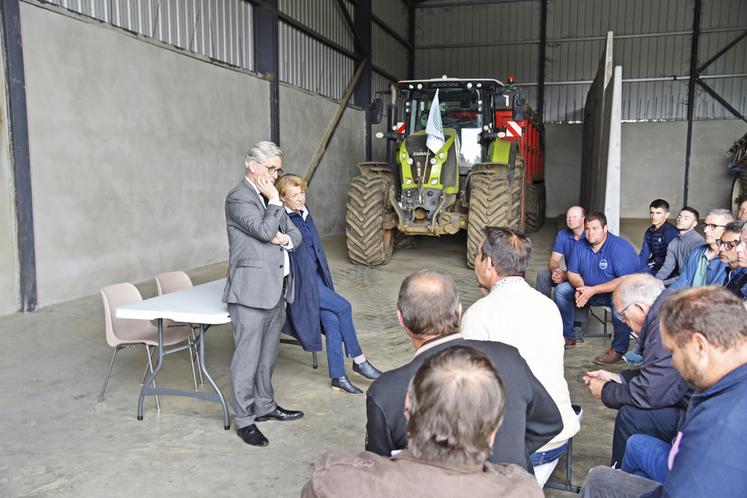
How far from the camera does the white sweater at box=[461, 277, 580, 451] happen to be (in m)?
2.16

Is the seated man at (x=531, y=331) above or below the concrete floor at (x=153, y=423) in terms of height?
above

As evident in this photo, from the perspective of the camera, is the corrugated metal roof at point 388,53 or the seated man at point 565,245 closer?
the seated man at point 565,245

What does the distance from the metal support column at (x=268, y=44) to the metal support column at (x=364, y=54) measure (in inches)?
151

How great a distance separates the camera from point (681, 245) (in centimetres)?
468

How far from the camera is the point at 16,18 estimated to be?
5238mm

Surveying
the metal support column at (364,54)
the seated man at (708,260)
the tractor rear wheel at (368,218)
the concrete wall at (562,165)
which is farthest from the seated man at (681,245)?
the concrete wall at (562,165)

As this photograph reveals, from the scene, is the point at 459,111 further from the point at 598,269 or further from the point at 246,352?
the point at 246,352

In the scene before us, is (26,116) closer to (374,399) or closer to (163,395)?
→ (163,395)

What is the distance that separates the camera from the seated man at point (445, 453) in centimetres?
115

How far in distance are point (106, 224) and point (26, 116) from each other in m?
1.38

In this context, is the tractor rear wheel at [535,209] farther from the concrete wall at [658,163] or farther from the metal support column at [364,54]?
the metal support column at [364,54]

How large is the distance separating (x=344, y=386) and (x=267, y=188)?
53.9 inches

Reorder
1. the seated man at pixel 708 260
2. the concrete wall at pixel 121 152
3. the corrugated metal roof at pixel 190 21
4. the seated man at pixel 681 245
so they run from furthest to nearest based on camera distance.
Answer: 1. the corrugated metal roof at pixel 190 21
2. the concrete wall at pixel 121 152
3. the seated man at pixel 681 245
4. the seated man at pixel 708 260

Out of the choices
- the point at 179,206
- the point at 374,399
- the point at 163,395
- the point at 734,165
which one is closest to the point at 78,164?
the point at 179,206
